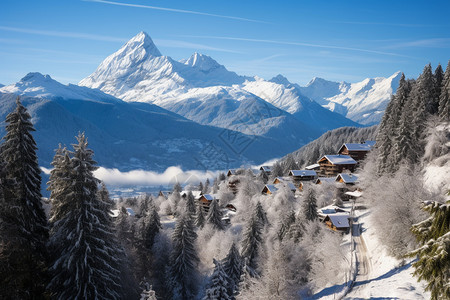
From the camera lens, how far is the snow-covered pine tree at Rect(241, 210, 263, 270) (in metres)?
52.8

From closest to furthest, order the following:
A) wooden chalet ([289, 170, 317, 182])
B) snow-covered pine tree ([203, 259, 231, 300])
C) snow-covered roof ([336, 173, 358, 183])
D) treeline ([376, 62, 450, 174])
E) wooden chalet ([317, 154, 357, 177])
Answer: snow-covered pine tree ([203, 259, 231, 300]) → treeline ([376, 62, 450, 174]) → snow-covered roof ([336, 173, 358, 183]) → wooden chalet ([317, 154, 357, 177]) → wooden chalet ([289, 170, 317, 182])

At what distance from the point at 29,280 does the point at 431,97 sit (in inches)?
2718

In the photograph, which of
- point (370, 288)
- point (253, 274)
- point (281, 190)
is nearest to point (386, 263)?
point (370, 288)

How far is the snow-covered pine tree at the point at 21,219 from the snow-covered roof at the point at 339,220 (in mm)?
43661

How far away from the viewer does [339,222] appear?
52.2 m

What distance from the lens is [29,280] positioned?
22.8 metres

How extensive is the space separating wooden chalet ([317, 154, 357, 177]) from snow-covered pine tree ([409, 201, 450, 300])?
7862 cm

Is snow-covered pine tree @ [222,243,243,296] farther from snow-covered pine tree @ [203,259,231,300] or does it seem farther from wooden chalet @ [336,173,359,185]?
wooden chalet @ [336,173,359,185]

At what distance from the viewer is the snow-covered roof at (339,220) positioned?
51.3 m

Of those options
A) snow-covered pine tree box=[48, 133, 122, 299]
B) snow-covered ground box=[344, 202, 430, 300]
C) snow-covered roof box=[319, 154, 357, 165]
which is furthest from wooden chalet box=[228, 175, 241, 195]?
snow-covered pine tree box=[48, 133, 122, 299]

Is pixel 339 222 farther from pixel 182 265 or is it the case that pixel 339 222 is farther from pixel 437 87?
pixel 437 87

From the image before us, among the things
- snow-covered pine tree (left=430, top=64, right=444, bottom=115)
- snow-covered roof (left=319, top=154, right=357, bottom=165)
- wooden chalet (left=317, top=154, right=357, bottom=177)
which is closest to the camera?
snow-covered pine tree (left=430, top=64, right=444, bottom=115)

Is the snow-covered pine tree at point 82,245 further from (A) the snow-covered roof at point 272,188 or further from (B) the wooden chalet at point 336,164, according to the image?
(B) the wooden chalet at point 336,164

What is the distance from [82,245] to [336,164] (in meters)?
73.5
